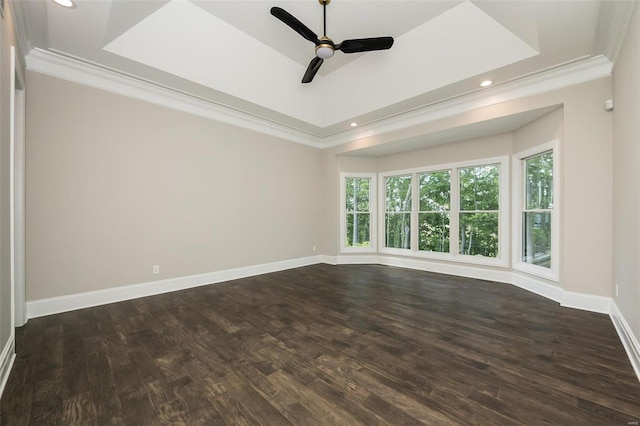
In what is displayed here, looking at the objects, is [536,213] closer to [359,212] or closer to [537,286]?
[537,286]

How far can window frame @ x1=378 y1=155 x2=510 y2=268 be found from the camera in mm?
4535

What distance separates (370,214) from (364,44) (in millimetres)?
3864

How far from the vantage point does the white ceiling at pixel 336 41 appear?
2627 millimetres

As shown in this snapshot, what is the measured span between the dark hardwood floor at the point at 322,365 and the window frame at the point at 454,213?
1358mm

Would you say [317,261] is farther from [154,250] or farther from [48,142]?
[48,142]

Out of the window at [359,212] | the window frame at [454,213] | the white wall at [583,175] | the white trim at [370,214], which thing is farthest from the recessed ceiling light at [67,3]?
the window frame at [454,213]

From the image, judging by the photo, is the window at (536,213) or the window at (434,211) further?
the window at (434,211)

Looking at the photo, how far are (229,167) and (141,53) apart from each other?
1957 millimetres

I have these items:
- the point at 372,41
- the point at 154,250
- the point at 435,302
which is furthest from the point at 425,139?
the point at 154,250

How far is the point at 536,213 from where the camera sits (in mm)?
4078

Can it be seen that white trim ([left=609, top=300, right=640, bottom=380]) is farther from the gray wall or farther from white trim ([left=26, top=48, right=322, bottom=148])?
white trim ([left=26, top=48, right=322, bottom=148])

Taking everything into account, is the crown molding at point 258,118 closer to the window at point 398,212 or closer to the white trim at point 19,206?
the white trim at point 19,206

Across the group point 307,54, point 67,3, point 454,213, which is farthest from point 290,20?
point 454,213

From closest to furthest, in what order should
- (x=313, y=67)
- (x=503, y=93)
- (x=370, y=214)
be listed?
(x=313, y=67) → (x=503, y=93) → (x=370, y=214)
